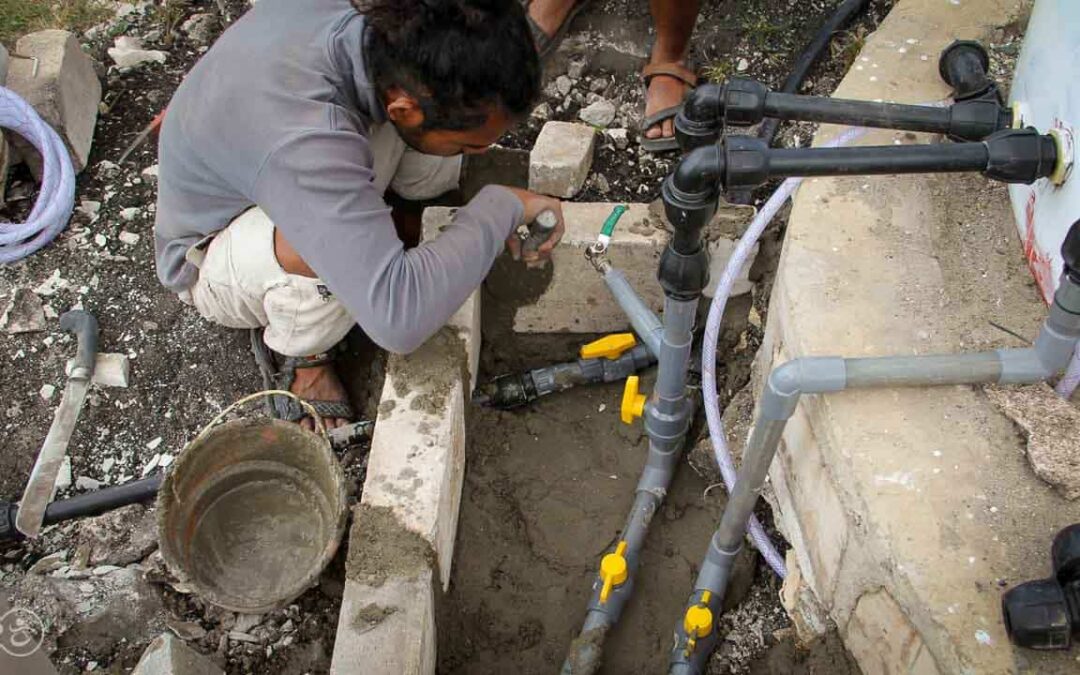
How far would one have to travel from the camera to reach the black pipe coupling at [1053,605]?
1.52 m

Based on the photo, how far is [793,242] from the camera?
2.27 m

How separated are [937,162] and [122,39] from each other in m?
3.41

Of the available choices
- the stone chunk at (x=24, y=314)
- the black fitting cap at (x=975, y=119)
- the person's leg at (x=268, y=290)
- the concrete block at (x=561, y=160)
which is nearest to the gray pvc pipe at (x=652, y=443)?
the concrete block at (x=561, y=160)

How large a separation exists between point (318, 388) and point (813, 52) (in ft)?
6.64

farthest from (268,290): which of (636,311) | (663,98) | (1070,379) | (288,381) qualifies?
(1070,379)

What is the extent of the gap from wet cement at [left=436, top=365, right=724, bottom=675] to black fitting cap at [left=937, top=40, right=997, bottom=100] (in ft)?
4.12

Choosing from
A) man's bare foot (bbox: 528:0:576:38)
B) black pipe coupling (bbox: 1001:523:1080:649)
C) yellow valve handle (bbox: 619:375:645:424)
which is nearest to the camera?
black pipe coupling (bbox: 1001:523:1080:649)

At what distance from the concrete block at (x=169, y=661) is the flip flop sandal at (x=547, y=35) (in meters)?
2.44

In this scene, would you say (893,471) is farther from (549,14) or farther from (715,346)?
(549,14)

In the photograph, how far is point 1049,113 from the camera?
2.02m

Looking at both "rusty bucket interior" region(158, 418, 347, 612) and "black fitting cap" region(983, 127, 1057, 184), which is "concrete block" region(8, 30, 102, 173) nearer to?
"rusty bucket interior" region(158, 418, 347, 612)

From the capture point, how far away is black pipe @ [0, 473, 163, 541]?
2.59 metres

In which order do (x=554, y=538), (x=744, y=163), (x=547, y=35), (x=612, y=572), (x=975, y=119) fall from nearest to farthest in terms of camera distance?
1. (x=744, y=163)
2. (x=975, y=119)
3. (x=612, y=572)
4. (x=554, y=538)
5. (x=547, y=35)

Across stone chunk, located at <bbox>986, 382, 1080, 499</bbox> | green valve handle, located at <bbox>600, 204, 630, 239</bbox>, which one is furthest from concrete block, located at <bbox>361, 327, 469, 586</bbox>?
stone chunk, located at <bbox>986, 382, 1080, 499</bbox>
